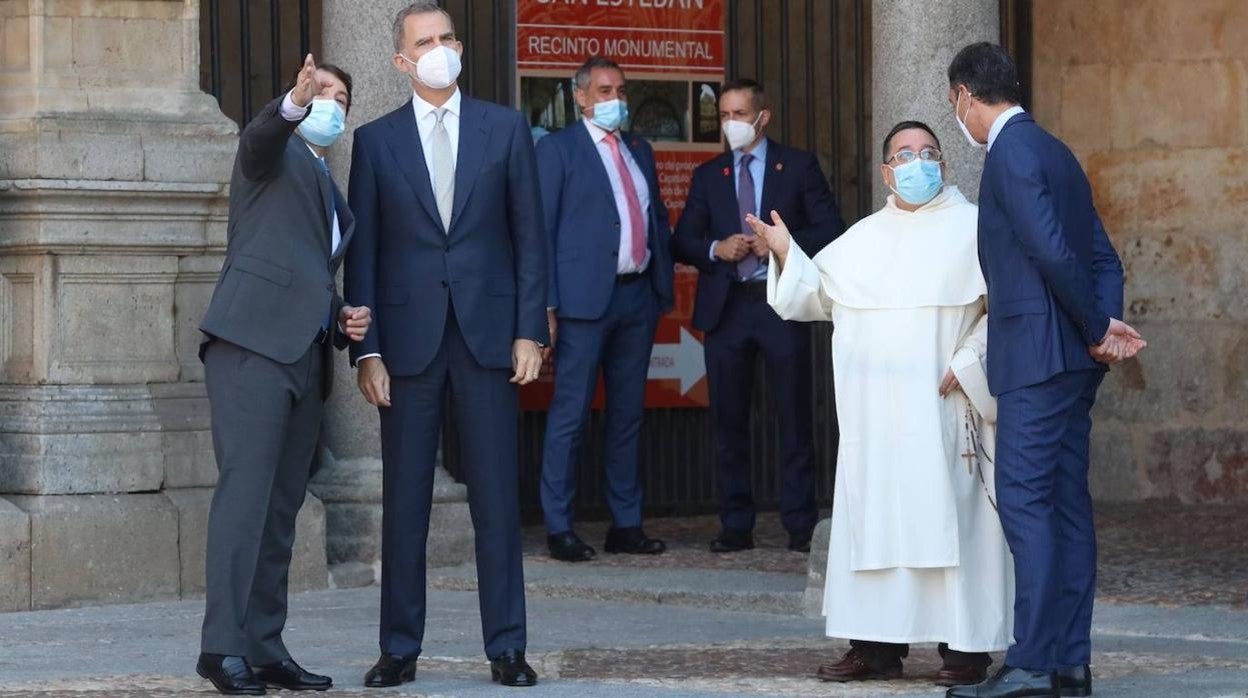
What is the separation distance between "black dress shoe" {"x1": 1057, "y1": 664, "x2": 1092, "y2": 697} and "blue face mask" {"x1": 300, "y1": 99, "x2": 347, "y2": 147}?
2.50 metres

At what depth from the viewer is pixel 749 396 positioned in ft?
34.0

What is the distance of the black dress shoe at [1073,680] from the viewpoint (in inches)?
262

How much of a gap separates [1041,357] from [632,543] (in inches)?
153

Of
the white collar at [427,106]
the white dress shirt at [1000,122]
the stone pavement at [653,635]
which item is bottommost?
the stone pavement at [653,635]

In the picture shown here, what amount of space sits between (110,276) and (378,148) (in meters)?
2.20

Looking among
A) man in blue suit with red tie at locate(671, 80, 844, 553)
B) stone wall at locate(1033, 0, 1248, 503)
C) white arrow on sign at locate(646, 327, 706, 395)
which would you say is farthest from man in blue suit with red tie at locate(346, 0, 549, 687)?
stone wall at locate(1033, 0, 1248, 503)

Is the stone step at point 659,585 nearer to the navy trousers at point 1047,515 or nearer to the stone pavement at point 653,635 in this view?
the stone pavement at point 653,635

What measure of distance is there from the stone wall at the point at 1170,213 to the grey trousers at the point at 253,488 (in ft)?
20.1

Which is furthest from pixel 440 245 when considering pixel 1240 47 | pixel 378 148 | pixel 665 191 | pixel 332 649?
pixel 1240 47

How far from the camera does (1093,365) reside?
6590 millimetres

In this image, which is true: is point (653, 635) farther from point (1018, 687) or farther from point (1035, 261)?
point (1035, 261)

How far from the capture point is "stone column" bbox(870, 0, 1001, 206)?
8.91m

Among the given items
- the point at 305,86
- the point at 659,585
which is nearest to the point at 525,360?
the point at 305,86

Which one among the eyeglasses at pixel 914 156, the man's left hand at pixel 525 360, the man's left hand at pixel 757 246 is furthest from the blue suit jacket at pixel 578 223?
the eyeglasses at pixel 914 156
